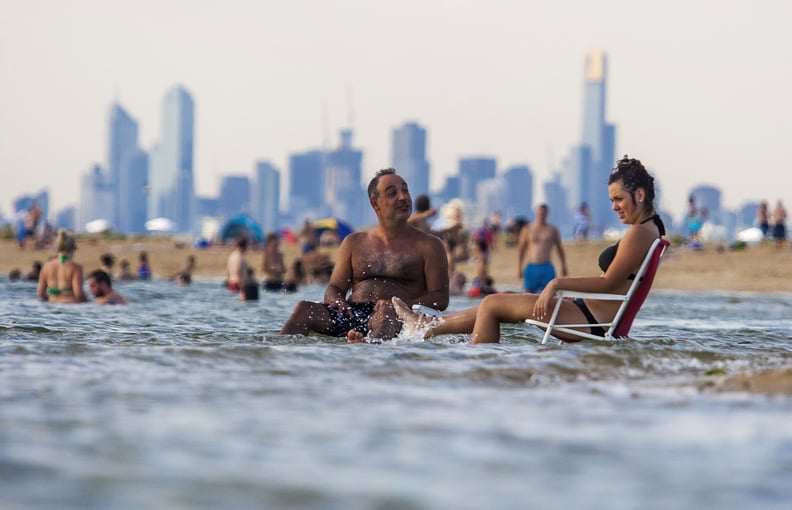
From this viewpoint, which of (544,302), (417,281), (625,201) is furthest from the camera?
(417,281)

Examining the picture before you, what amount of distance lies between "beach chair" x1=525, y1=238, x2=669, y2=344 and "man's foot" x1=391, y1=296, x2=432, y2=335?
2.30 feet

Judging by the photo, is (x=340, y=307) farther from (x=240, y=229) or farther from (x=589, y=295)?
(x=240, y=229)

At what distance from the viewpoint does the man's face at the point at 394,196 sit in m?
7.64

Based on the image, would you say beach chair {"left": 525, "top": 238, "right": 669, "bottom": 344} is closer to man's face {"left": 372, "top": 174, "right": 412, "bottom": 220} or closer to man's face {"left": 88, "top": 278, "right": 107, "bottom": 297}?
man's face {"left": 372, "top": 174, "right": 412, "bottom": 220}

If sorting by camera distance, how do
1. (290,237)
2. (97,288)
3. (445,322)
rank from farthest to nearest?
(290,237) < (97,288) < (445,322)

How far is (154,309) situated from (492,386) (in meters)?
8.61

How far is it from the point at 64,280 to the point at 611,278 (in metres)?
8.27

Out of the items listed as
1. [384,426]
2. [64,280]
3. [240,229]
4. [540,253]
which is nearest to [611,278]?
[384,426]

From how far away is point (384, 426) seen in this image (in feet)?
14.1

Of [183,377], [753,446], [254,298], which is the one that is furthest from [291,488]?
[254,298]

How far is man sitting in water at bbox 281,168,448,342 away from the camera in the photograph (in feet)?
25.1

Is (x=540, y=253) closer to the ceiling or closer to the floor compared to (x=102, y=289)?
closer to the ceiling

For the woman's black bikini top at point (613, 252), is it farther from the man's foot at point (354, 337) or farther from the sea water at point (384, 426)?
the man's foot at point (354, 337)

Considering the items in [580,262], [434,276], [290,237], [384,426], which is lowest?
[384,426]
